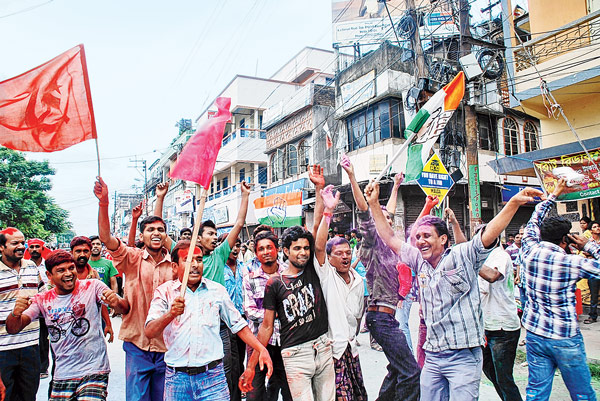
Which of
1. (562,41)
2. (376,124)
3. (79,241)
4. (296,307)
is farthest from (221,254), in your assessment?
(376,124)

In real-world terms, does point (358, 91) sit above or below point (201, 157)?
above

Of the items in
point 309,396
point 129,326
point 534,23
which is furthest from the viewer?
point 534,23

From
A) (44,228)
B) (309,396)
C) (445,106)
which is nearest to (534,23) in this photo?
(445,106)

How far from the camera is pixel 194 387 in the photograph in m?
2.92

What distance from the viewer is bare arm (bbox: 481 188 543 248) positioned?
9.19ft

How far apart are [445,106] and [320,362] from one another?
3.44m

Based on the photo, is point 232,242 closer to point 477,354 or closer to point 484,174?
point 477,354

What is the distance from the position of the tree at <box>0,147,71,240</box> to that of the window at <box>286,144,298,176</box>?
44.1 feet

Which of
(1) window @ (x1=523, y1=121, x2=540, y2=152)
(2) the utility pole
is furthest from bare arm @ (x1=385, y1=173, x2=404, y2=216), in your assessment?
(1) window @ (x1=523, y1=121, x2=540, y2=152)

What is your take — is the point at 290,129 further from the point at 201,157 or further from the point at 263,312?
the point at 201,157

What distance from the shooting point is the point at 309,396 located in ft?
10.5

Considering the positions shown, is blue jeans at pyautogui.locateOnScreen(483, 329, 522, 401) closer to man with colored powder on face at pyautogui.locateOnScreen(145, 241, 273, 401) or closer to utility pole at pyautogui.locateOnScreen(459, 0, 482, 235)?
man with colored powder on face at pyautogui.locateOnScreen(145, 241, 273, 401)

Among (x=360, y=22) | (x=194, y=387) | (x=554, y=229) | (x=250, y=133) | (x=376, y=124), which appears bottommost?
(x=194, y=387)

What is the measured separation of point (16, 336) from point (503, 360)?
14.8ft
